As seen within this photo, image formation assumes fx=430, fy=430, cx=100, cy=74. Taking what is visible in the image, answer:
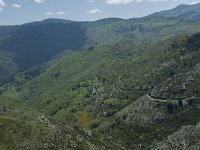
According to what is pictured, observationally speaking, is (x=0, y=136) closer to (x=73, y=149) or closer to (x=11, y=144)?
(x=11, y=144)

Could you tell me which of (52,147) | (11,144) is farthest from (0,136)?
(52,147)

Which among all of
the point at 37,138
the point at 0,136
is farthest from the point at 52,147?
the point at 0,136

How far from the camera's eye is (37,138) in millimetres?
197375

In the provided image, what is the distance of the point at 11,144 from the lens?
190 metres

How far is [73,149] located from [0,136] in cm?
3381

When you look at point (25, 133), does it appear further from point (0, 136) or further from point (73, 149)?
point (73, 149)

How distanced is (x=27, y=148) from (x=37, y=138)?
30.8ft

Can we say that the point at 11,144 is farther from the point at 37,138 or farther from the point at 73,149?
the point at 73,149

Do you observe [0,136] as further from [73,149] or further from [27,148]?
[73,149]

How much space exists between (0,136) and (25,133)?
11360 millimetres

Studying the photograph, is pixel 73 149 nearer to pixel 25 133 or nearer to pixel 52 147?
pixel 52 147

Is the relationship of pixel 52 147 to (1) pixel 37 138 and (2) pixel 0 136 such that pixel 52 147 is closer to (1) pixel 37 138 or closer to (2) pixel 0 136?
(1) pixel 37 138

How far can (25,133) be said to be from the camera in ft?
655

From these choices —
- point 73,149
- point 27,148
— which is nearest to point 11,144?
point 27,148
